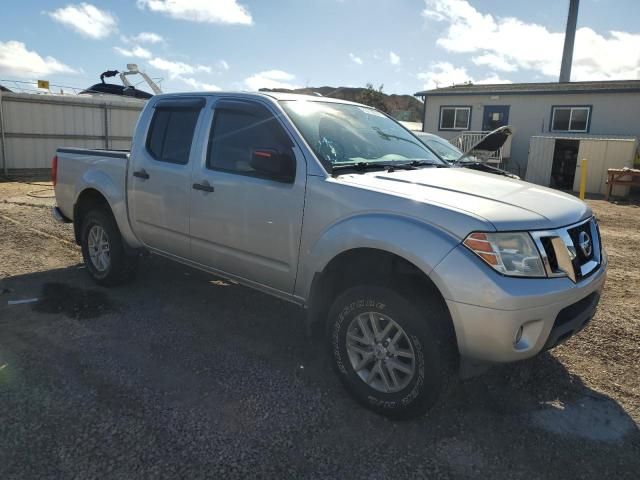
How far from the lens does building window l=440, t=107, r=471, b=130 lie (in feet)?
75.4

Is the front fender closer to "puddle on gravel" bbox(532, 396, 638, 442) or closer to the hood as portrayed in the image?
the hood

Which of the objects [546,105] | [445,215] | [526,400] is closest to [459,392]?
[526,400]

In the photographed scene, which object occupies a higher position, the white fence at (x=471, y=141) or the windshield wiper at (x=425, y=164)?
the white fence at (x=471, y=141)

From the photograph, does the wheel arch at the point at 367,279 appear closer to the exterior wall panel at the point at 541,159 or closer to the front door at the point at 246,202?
the front door at the point at 246,202

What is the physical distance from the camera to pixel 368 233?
2.89 m

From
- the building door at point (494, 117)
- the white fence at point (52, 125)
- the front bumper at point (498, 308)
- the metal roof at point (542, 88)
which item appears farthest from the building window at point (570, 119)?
the front bumper at point (498, 308)

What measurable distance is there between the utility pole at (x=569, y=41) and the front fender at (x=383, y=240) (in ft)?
117

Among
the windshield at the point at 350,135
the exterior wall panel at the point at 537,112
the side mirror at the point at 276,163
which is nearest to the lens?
the side mirror at the point at 276,163

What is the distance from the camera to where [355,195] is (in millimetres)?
3051

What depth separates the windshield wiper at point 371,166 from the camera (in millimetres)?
3357

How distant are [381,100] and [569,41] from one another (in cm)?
2276

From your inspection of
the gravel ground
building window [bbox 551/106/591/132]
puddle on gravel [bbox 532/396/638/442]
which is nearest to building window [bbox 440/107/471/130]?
building window [bbox 551/106/591/132]

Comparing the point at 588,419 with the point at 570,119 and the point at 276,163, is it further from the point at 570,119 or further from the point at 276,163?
the point at 570,119

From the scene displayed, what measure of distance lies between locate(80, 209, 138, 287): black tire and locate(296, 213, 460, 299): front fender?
2.51 meters
